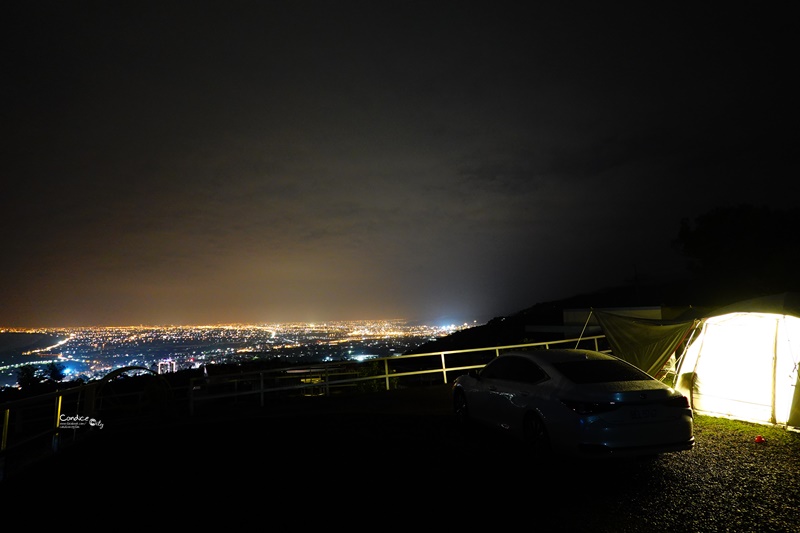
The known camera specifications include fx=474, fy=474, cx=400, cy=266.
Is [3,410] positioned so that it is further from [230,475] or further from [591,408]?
[591,408]

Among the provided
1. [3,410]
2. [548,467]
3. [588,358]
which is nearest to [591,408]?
[548,467]

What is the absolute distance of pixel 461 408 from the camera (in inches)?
363

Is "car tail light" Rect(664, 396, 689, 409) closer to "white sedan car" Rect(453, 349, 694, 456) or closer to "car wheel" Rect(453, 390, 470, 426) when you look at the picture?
"white sedan car" Rect(453, 349, 694, 456)

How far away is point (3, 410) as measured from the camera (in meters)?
6.81

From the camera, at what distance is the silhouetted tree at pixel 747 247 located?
3622 cm

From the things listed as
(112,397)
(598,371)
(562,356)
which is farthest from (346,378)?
(598,371)

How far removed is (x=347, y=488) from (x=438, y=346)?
1927 inches

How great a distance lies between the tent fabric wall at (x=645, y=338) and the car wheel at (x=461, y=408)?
15.2 ft

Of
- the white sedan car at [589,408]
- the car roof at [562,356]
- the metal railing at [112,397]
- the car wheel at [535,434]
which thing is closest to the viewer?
the white sedan car at [589,408]

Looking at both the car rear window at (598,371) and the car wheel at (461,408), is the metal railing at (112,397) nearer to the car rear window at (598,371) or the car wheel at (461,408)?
the car wheel at (461,408)

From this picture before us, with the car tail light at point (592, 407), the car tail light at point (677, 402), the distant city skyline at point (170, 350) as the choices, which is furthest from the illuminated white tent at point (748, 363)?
the distant city skyline at point (170, 350)

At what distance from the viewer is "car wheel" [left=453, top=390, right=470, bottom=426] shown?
29.7ft

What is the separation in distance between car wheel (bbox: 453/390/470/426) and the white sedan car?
1202 millimetres

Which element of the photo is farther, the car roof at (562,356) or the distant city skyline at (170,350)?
the distant city skyline at (170,350)
